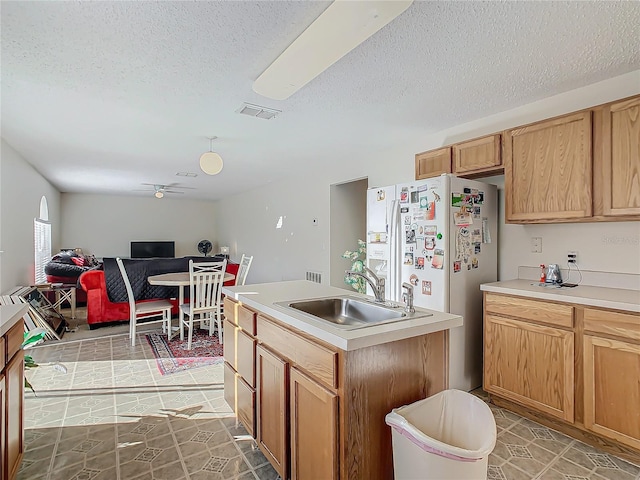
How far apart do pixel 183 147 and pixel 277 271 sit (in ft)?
9.83

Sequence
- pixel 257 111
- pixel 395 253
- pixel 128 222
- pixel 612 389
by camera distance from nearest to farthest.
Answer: pixel 612 389, pixel 257 111, pixel 395 253, pixel 128 222

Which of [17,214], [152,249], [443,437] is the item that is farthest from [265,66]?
[152,249]

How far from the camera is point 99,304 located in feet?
15.0

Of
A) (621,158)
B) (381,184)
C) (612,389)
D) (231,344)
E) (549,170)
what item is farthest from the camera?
(381,184)

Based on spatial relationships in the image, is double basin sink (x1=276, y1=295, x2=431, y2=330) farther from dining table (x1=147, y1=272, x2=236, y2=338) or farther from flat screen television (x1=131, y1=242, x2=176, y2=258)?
flat screen television (x1=131, y1=242, x2=176, y2=258)

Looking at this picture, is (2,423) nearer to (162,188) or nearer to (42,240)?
(42,240)

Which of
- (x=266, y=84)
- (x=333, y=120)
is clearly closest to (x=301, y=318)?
(x=266, y=84)

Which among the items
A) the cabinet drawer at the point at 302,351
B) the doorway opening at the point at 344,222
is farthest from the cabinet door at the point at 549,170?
the doorway opening at the point at 344,222

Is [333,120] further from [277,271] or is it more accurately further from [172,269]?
[277,271]

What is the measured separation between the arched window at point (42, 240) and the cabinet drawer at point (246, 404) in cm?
498

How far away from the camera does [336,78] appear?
228 cm

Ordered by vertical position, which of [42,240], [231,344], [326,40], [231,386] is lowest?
[231,386]

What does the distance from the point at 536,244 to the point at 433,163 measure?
44.1 inches

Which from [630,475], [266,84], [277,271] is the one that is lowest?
[630,475]
